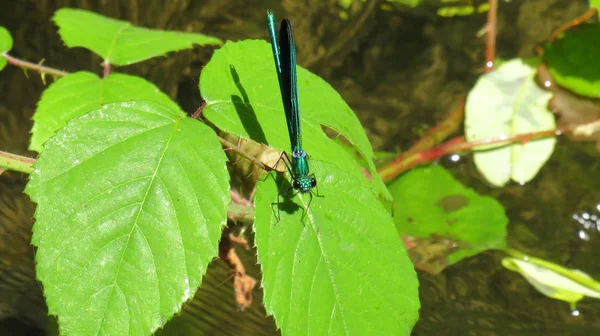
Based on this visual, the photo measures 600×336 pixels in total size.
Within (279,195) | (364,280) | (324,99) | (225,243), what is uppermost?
(324,99)

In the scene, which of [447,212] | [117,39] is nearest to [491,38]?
[447,212]

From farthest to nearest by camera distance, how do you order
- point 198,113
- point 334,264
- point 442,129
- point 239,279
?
1. point 442,129
2. point 239,279
3. point 198,113
4. point 334,264

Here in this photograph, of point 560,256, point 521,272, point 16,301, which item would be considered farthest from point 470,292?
point 16,301

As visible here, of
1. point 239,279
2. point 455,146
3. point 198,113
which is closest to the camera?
point 198,113

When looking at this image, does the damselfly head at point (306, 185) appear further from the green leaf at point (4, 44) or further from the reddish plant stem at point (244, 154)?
the green leaf at point (4, 44)

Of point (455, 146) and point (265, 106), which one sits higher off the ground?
point (265, 106)

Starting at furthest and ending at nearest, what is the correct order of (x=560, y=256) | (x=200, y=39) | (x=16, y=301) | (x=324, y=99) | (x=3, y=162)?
1. (x=560, y=256)
2. (x=200, y=39)
3. (x=16, y=301)
4. (x=324, y=99)
5. (x=3, y=162)

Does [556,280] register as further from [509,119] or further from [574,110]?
[574,110]

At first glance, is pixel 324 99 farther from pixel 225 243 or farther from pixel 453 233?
pixel 453 233
